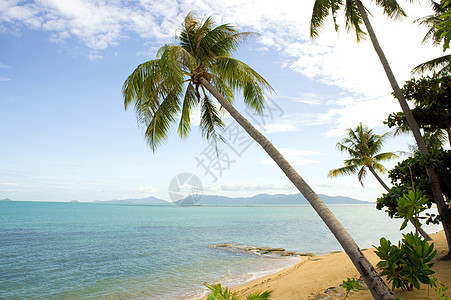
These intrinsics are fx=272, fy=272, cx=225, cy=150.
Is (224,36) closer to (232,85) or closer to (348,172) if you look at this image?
(232,85)

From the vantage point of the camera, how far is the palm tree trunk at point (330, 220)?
4.20 meters

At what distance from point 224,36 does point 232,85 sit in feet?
4.84

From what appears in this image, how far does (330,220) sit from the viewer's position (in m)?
4.78

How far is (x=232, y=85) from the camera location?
8.38 metres

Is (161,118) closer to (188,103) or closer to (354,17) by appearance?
(188,103)

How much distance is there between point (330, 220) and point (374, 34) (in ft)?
18.2

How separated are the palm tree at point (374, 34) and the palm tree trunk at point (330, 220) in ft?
10.7

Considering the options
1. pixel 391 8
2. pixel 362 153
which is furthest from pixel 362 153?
pixel 391 8

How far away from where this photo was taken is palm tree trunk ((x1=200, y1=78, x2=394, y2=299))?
420 cm

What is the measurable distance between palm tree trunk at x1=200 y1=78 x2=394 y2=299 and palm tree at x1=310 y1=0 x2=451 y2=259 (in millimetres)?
3253

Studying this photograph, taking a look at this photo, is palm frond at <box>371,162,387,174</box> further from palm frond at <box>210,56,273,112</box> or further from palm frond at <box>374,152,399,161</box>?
palm frond at <box>210,56,273,112</box>

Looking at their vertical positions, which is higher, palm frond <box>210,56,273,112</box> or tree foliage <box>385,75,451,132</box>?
palm frond <box>210,56,273,112</box>

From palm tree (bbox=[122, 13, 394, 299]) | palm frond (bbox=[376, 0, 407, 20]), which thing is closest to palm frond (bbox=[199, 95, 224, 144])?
palm tree (bbox=[122, 13, 394, 299])

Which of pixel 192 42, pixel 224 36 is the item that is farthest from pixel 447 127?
pixel 192 42
